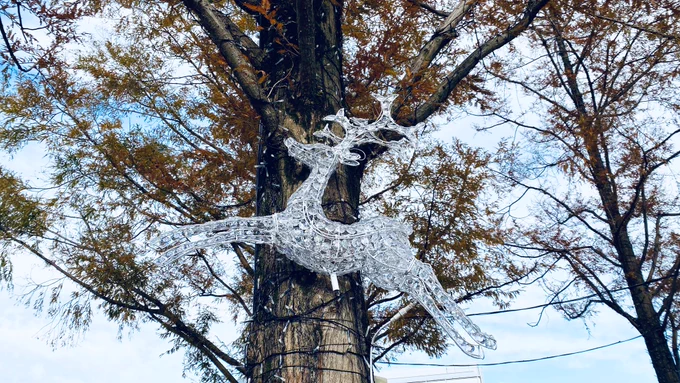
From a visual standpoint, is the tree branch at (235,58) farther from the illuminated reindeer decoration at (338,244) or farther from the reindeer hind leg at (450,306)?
the reindeer hind leg at (450,306)

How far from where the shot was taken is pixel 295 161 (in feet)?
8.81

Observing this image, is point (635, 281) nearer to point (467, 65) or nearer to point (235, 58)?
point (467, 65)

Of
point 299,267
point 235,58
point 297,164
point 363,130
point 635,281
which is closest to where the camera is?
point 299,267

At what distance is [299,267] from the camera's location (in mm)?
2395

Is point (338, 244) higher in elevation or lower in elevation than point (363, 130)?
lower

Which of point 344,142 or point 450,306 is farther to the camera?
point 344,142

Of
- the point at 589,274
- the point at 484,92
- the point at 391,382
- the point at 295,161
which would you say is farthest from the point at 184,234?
the point at 391,382

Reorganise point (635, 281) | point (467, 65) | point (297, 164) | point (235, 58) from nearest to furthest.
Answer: point (297, 164)
point (235, 58)
point (467, 65)
point (635, 281)

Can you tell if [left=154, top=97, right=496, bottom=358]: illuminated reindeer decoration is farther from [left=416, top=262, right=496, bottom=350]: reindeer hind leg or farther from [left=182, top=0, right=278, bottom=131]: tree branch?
[left=182, top=0, right=278, bottom=131]: tree branch

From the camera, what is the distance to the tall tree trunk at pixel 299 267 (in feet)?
7.28

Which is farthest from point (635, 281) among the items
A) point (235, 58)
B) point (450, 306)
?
point (235, 58)

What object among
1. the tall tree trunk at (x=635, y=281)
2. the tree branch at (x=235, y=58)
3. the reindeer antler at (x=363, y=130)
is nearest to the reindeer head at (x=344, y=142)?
the reindeer antler at (x=363, y=130)

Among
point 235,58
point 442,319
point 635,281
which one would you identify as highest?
point 235,58

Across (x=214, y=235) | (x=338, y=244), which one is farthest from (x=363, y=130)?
(x=214, y=235)
